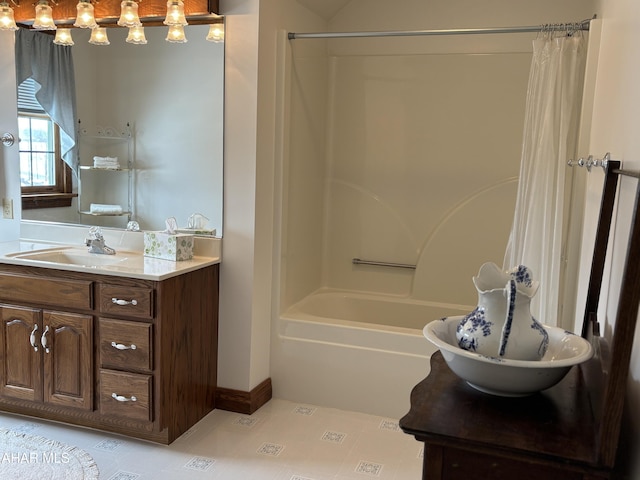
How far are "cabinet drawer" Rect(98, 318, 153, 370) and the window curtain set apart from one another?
111 cm

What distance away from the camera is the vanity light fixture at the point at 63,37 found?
3.23 m

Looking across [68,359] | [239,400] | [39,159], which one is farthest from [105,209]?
[239,400]

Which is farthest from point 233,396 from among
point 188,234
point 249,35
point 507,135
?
point 507,135

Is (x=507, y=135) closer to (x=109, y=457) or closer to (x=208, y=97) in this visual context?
(x=208, y=97)

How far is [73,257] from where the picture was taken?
125 inches

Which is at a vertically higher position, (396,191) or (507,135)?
(507,135)

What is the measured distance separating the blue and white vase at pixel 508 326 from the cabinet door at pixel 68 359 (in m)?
2.05

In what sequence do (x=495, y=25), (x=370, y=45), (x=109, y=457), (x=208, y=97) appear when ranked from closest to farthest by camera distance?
(x=109, y=457) → (x=208, y=97) → (x=495, y=25) → (x=370, y=45)

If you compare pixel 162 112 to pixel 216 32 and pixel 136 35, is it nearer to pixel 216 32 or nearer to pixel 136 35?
pixel 136 35

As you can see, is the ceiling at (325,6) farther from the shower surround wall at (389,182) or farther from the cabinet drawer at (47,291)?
the cabinet drawer at (47,291)

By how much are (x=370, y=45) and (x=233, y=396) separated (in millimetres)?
2232

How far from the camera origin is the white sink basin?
3027 millimetres

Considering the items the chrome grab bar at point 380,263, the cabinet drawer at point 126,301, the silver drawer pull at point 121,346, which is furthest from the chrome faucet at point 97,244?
the chrome grab bar at point 380,263

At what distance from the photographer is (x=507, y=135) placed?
3611mm
